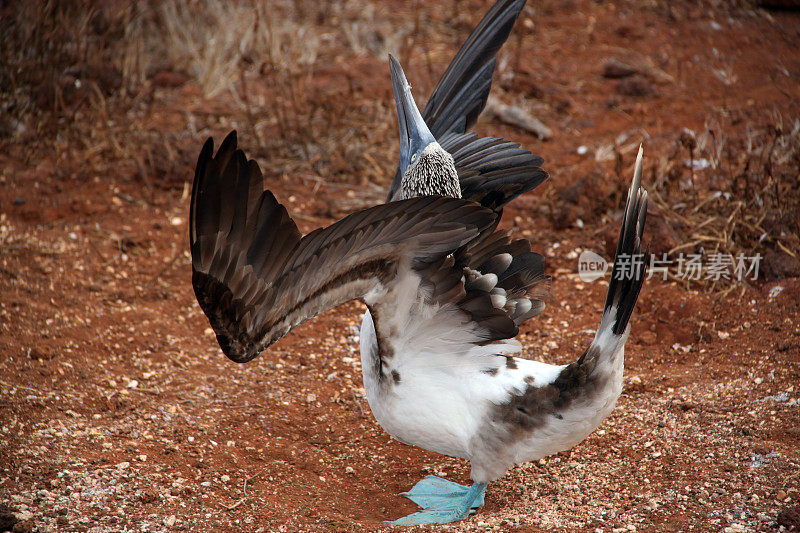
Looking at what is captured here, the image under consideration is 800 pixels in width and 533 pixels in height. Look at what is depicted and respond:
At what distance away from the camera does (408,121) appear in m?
3.60

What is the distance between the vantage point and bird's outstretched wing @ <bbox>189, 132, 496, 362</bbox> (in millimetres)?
2717

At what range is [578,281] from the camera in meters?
5.16

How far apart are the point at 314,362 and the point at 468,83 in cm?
183

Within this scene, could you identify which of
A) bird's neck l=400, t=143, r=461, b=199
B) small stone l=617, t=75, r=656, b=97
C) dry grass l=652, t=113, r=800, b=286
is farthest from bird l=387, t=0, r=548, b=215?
small stone l=617, t=75, r=656, b=97

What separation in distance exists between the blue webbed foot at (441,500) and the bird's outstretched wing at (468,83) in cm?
142

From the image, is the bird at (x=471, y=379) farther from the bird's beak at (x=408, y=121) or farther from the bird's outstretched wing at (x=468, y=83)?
the bird's outstretched wing at (x=468, y=83)

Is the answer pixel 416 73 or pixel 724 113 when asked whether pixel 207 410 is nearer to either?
pixel 416 73

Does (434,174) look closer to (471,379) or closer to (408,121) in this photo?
(408,121)

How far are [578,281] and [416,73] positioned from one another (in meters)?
3.16

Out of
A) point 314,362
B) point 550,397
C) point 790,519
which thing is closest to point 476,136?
point 550,397

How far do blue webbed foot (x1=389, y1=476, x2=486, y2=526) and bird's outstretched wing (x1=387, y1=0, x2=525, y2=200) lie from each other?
1421 millimetres

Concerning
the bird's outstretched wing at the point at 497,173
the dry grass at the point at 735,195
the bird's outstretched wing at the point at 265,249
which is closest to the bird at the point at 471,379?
the bird's outstretched wing at the point at 497,173

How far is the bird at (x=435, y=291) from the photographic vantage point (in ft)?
9.06

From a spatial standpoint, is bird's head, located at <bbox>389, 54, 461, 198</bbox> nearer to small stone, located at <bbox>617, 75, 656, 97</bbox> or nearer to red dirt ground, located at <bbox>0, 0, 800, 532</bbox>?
red dirt ground, located at <bbox>0, 0, 800, 532</bbox>
